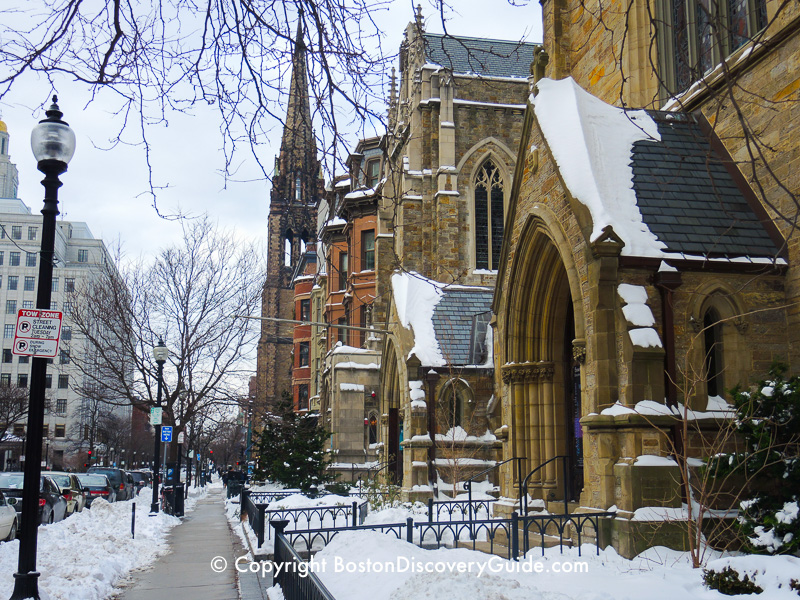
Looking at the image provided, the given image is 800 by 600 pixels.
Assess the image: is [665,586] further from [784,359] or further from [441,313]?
[441,313]

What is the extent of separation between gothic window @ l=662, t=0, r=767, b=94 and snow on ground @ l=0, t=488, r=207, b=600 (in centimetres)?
1187

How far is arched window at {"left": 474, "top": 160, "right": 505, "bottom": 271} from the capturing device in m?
29.7

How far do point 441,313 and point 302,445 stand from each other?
6291mm

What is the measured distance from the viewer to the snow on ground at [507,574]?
6453 millimetres

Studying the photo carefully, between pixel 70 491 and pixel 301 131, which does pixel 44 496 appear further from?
pixel 301 131

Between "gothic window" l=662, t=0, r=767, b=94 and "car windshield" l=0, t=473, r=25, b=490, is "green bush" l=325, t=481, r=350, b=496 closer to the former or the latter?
"car windshield" l=0, t=473, r=25, b=490

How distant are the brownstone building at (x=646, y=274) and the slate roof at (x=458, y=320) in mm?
7078

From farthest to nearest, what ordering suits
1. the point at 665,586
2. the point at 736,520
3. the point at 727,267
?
the point at 727,267
the point at 736,520
the point at 665,586

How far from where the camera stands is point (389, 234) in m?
35.0

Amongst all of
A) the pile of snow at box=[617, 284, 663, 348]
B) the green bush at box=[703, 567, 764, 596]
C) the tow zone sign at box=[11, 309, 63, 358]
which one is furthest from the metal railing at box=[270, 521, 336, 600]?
the pile of snow at box=[617, 284, 663, 348]

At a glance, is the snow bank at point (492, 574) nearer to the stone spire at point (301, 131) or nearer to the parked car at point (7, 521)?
the stone spire at point (301, 131)

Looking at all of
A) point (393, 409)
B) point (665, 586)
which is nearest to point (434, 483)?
point (393, 409)

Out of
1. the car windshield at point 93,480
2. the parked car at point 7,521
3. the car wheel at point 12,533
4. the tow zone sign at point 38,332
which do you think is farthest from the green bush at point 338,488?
the tow zone sign at point 38,332

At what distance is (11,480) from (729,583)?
19.9 meters
